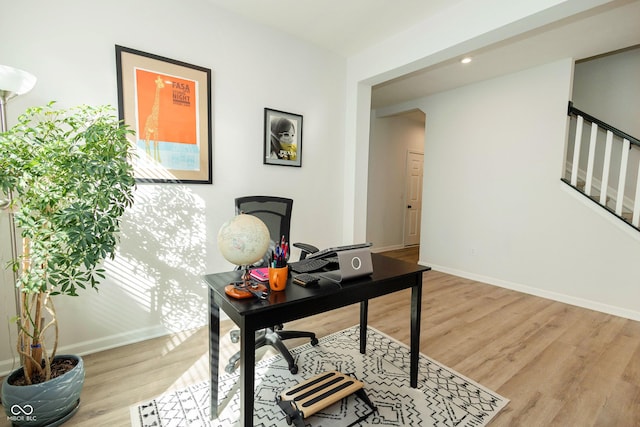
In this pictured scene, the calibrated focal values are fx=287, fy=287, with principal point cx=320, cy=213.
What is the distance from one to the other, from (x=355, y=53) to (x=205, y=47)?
5.46 ft

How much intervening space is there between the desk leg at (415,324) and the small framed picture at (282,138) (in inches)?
71.4

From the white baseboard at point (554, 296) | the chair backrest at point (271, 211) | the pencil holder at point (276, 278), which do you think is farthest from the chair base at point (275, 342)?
the white baseboard at point (554, 296)

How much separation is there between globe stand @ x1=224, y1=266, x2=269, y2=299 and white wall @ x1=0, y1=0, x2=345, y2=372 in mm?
1326

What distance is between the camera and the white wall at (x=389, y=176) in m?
5.56

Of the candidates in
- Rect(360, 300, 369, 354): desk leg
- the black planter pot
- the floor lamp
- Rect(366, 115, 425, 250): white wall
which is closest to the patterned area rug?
Rect(360, 300, 369, 354): desk leg

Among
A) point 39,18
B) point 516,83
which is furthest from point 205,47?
point 516,83

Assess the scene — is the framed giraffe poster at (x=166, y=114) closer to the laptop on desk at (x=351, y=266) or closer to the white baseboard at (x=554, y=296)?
the laptop on desk at (x=351, y=266)

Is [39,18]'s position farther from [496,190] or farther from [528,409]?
[496,190]

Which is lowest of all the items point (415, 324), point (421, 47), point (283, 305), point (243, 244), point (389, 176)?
point (415, 324)

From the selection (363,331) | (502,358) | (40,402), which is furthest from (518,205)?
(40,402)

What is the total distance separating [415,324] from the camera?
1.73 meters

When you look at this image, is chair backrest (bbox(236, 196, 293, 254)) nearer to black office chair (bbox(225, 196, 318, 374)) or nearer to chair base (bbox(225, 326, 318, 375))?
black office chair (bbox(225, 196, 318, 374))

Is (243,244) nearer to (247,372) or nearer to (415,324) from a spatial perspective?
(247,372)

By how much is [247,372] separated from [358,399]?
91 cm
